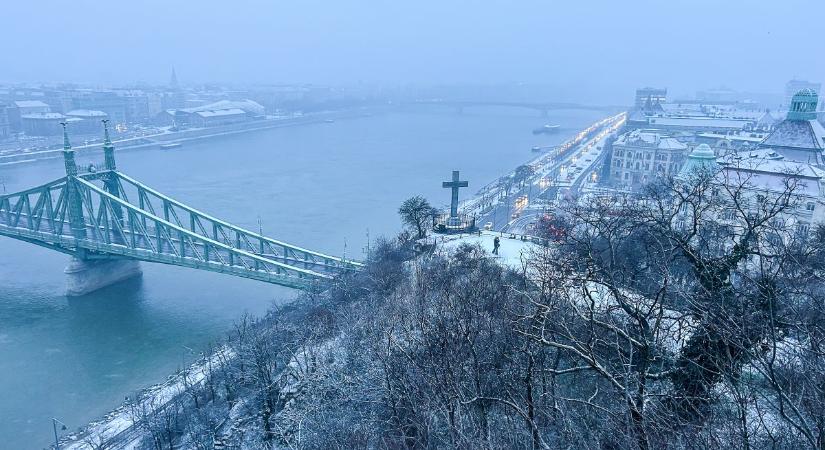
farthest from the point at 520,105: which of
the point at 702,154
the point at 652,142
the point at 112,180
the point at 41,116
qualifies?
the point at 112,180

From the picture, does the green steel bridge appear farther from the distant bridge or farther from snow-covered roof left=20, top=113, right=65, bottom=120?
the distant bridge

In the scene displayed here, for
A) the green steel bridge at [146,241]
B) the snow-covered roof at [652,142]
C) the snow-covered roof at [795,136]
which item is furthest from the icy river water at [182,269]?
the snow-covered roof at [795,136]

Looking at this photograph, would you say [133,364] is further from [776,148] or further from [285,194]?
[776,148]

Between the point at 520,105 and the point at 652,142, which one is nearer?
the point at 652,142

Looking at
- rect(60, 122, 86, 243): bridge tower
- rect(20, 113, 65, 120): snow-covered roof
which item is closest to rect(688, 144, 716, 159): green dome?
rect(60, 122, 86, 243): bridge tower

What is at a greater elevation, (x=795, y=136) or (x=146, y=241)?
(x=795, y=136)

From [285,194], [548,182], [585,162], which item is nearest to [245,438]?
[285,194]

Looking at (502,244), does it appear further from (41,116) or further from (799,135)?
(41,116)
